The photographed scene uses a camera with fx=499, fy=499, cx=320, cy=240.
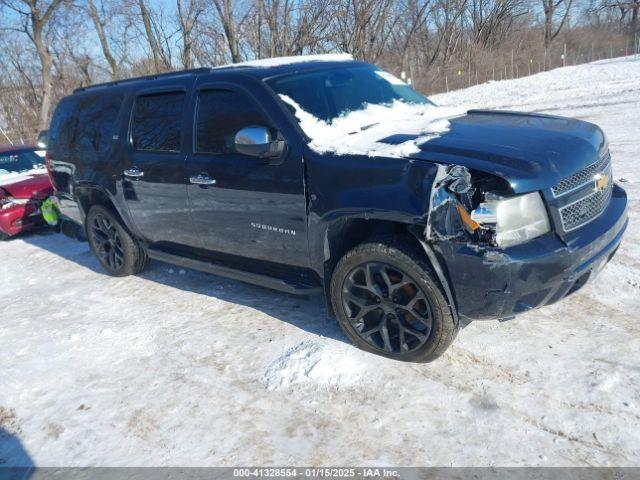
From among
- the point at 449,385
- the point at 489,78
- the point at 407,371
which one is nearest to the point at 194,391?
the point at 407,371

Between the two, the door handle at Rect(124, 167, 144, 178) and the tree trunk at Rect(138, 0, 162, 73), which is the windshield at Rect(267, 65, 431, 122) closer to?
the door handle at Rect(124, 167, 144, 178)

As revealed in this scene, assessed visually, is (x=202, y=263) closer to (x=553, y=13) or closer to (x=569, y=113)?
(x=569, y=113)

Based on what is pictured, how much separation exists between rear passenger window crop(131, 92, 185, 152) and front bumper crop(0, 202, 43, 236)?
4.26 m

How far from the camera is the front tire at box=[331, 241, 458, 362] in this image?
3.00 metres

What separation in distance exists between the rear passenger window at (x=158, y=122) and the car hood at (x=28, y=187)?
417 cm

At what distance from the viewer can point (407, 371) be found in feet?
10.6

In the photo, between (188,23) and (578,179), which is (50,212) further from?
(188,23)

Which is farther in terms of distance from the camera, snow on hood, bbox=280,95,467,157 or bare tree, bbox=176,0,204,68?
bare tree, bbox=176,0,204,68

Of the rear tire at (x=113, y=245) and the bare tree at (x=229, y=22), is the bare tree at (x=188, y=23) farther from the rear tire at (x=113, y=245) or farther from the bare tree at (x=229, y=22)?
the rear tire at (x=113, y=245)

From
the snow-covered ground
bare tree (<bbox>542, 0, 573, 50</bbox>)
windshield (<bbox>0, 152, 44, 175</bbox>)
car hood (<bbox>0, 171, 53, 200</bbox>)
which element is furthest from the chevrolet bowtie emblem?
bare tree (<bbox>542, 0, 573, 50</bbox>)

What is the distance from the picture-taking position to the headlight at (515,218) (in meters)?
2.69

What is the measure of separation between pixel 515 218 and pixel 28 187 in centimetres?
780

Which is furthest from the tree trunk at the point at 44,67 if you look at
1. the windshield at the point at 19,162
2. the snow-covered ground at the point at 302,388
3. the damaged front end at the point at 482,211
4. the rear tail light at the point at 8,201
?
the damaged front end at the point at 482,211

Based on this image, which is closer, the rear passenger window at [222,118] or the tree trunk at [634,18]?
the rear passenger window at [222,118]
